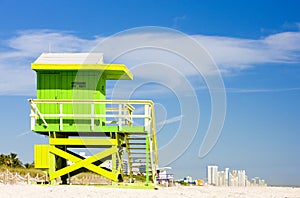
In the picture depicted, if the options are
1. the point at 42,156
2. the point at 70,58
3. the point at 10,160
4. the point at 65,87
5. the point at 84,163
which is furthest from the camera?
the point at 10,160

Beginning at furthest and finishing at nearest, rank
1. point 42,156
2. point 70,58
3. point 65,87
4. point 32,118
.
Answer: point 70,58 → point 65,87 → point 42,156 → point 32,118

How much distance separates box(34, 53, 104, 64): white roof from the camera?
74.3ft

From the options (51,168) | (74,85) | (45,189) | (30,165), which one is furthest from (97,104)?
(30,165)

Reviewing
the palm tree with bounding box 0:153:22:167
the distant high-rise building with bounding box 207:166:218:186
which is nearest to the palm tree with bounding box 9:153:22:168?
the palm tree with bounding box 0:153:22:167

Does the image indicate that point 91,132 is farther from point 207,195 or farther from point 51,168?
point 207,195

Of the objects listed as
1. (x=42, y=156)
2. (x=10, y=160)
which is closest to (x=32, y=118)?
(x=42, y=156)

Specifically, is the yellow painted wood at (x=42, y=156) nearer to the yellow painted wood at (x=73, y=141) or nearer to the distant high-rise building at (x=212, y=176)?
the yellow painted wood at (x=73, y=141)

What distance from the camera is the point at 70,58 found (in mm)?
22953

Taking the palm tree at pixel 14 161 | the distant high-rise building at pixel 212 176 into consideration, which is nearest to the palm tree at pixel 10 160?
the palm tree at pixel 14 161

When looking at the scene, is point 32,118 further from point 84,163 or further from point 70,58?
point 70,58

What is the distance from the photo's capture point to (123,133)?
2220cm

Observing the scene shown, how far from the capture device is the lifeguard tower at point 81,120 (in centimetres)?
2166

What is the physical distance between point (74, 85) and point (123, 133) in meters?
2.45

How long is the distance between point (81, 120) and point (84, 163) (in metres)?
1.51
